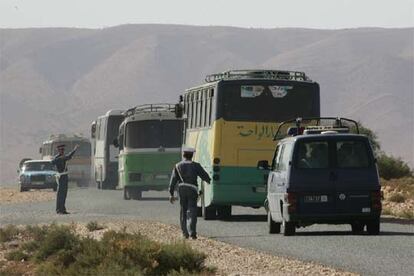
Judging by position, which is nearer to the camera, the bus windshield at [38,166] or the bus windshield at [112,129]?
the bus windshield at [112,129]

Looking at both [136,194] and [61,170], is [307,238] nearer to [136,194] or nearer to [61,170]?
[61,170]

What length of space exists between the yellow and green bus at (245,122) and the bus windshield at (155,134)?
15.6m

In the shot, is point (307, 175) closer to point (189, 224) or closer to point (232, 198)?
point (189, 224)

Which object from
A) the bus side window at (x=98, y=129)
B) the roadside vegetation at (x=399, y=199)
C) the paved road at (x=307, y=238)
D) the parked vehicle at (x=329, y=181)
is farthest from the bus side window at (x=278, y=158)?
the bus side window at (x=98, y=129)

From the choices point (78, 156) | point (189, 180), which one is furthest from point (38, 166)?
point (189, 180)

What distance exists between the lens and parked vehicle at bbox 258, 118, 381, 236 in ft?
74.6

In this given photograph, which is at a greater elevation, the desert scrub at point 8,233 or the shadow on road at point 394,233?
the shadow on road at point 394,233

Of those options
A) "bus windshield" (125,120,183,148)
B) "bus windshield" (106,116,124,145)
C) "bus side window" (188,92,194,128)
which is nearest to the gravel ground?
"bus side window" (188,92,194,128)

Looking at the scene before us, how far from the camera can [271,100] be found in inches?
1180

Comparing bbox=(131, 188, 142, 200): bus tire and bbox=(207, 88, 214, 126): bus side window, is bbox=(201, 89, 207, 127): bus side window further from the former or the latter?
bbox=(131, 188, 142, 200): bus tire

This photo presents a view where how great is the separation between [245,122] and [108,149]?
3044cm

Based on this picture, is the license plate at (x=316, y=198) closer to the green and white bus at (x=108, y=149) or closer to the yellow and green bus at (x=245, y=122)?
the yellow and green bus at (x=245, y=122)

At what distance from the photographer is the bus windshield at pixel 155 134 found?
4594cm

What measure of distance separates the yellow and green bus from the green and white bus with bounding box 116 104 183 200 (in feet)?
51.3
